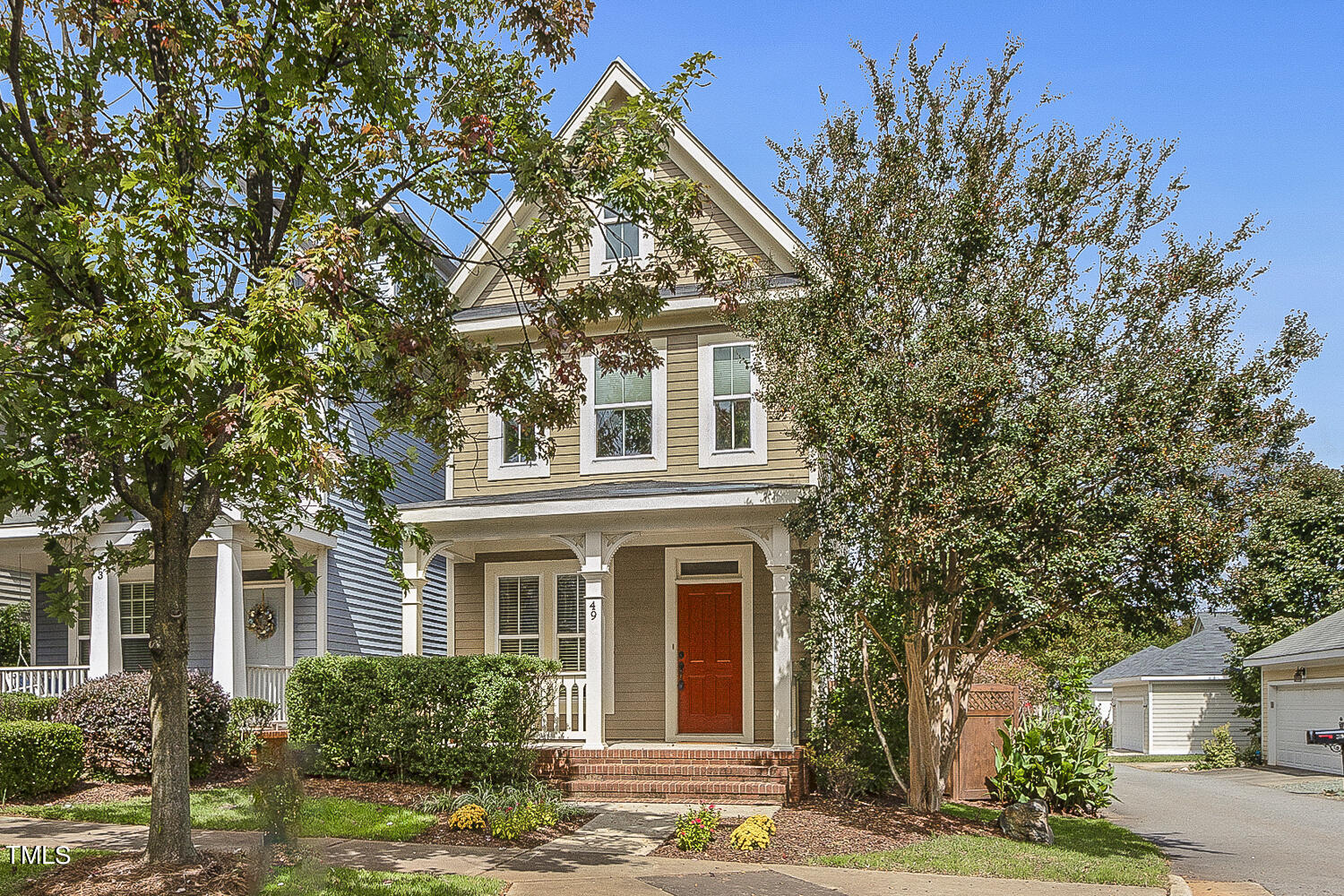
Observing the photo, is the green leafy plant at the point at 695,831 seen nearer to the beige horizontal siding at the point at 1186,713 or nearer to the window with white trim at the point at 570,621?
the window with white trim at the point at 570,621

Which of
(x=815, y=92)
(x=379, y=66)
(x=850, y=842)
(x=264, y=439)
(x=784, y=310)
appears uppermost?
(x=815, y=92)

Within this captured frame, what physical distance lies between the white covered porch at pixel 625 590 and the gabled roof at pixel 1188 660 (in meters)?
19.4

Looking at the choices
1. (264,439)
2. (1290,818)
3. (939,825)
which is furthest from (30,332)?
(1290,818)

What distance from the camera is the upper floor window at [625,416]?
589 inches

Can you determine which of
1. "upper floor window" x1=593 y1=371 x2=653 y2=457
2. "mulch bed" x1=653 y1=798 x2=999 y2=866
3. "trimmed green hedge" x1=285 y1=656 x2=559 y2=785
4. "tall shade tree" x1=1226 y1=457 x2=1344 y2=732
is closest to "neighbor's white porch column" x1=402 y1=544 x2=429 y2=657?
"trimmed green hedge" x1=285 y1=656 x2=559 y2=785

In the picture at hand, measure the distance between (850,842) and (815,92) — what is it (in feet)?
25.4

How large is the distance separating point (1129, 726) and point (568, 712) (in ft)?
99.7

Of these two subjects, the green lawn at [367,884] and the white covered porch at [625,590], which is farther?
the white covered porch at [625,590]

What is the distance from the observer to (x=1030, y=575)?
10.1 metres

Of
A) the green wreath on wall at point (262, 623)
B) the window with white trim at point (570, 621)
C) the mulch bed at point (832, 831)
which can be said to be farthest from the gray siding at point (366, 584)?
the mulch bed at point (832, 831)

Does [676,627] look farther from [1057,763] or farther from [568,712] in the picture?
[1057,763]

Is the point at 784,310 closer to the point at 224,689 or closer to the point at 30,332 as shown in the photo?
the point at 30,332

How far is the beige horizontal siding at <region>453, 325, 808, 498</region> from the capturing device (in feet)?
47.0

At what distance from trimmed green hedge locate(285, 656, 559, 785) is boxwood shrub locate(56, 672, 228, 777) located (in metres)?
1.15
